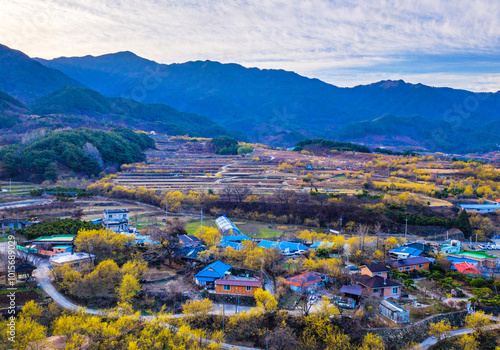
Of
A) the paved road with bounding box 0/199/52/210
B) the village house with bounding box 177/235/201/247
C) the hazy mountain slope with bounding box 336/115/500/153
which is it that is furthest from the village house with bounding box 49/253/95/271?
the hazy mountain slope with bounding box 336/115/500/153

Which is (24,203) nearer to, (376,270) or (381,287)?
(376,270)

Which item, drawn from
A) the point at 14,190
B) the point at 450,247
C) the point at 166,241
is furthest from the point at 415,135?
the point at 166,241

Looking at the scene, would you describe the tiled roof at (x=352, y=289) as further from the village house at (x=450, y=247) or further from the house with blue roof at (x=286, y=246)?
the village house at (x=450, y=247)

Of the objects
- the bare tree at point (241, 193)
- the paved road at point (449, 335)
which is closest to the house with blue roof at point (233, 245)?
the paved road at point (449, 335)

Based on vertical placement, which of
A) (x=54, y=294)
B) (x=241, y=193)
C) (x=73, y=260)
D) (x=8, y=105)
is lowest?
(x=54, y=294)

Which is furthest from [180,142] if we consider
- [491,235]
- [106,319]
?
[106,319]

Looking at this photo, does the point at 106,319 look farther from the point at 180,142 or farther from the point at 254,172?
the point at 180,142

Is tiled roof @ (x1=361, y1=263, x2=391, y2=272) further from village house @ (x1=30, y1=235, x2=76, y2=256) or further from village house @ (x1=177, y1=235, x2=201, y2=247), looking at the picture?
village house @ (x1=30, y1=235, x2=76, y2=256)
